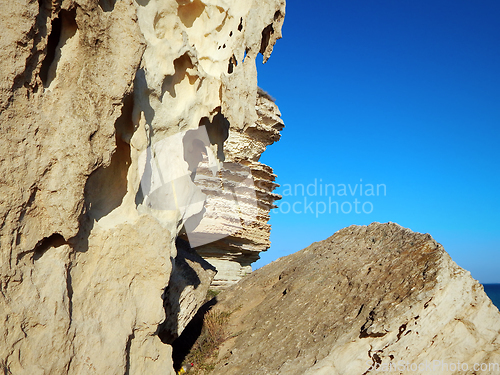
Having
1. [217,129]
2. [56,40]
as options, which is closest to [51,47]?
[56,40]

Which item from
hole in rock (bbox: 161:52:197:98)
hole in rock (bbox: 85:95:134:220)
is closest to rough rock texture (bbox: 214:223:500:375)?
hole in rock (bbox: 85:95:134:220)

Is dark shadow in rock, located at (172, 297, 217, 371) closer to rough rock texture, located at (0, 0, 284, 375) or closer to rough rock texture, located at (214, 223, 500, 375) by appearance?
rough rock texture, located at (214, 223, 500, 375)

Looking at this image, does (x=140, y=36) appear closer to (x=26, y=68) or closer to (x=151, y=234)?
(x=26, y=68)

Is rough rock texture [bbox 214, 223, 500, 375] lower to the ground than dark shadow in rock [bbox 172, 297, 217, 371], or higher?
higher

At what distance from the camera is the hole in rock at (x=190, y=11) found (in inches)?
210

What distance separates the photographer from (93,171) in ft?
12.5

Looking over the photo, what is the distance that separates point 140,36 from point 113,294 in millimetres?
2716

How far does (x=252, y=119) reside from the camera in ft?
19.6

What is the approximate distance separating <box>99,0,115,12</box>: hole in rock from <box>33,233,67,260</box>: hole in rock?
2302 mm

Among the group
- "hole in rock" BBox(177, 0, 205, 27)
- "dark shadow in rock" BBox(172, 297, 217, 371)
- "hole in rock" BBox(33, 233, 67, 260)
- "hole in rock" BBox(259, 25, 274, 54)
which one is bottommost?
"dark shadow in rock" BBox(172, 297, 217, 371)

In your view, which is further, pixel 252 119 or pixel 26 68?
pixel 252 119

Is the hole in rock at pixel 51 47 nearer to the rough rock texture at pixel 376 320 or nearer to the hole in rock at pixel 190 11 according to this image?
the hole in rock at pixel 190 11

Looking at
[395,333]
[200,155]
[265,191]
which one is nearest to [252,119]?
[200,155]

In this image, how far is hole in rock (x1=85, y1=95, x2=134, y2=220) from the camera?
426 centimetres
